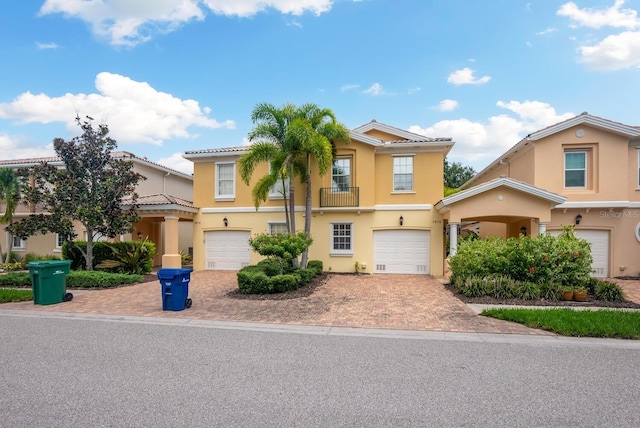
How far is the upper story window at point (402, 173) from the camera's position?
16266 millimetres

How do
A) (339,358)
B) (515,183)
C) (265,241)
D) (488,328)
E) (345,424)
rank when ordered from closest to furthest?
(345,424)
(339,358)
(488,328)
(265,241)
(515,183)

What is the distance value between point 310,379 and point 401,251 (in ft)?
39.8

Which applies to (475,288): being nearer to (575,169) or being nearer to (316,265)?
(316,265)

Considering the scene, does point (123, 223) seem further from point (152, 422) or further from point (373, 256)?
point (152, 422)

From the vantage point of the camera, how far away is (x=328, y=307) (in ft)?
30.8

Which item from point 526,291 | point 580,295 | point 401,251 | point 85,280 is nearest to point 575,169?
point 580,295

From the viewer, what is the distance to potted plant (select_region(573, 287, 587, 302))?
1000 centimetres

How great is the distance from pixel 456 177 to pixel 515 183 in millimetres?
30184

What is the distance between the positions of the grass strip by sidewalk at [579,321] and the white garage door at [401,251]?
24.6 feet

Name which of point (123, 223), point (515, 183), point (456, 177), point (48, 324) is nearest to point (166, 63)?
point (123, 223)

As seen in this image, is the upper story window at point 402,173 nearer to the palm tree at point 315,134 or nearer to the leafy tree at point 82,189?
the palm tree at point 315,134

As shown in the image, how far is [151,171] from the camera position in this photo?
2145cm

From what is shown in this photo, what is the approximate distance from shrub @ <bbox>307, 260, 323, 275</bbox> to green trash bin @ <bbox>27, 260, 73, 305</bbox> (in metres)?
8.44

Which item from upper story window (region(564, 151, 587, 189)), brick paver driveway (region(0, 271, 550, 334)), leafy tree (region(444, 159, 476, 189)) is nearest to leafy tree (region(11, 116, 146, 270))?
brick paver driveway (region(0, 271, 550, 334))
